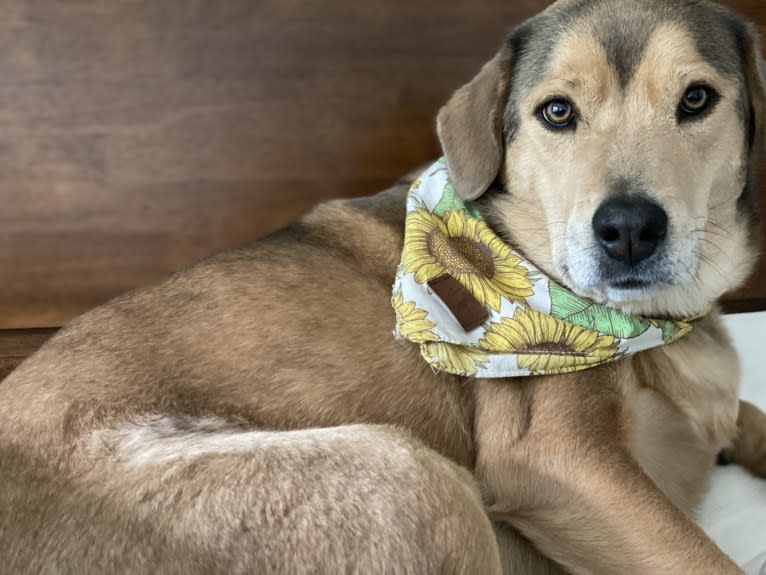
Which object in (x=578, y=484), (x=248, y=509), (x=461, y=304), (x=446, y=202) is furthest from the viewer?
(x=446, y=202)

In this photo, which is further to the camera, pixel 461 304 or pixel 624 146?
pixel 461 304

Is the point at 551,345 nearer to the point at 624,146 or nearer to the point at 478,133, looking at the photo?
the point at 624,146

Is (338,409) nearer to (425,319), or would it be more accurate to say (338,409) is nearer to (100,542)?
(425,319)

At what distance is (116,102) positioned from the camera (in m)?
3.04

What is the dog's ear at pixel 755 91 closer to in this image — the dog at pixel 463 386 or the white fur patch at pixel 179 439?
the dog at pixel 463 386

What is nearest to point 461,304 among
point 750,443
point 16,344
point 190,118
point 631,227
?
point 631,227

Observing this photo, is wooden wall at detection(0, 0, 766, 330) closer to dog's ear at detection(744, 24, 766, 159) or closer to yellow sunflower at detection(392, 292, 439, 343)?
dog's ear at detection(744, 24, 766, 159)

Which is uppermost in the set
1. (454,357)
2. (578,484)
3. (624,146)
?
(624,146)

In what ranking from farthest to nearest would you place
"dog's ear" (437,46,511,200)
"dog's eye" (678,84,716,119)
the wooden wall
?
the wooden wall
"dog's ear" (437,46,511,200)
"dog's eye" (678,84,716,119)

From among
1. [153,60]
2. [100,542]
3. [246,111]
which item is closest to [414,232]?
[100,542]

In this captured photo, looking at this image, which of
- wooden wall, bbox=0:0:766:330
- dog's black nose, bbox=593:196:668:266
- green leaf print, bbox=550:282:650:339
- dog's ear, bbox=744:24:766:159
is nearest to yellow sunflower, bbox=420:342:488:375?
green leaf print, bbox=550:282:650:339

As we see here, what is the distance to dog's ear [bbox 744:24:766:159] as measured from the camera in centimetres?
188

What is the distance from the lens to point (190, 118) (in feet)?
10.1

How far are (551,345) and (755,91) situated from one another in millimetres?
910
